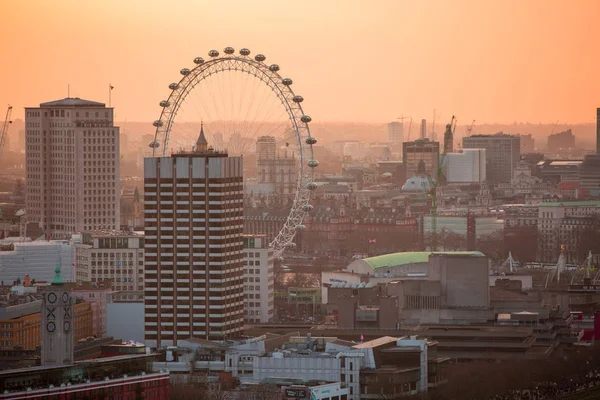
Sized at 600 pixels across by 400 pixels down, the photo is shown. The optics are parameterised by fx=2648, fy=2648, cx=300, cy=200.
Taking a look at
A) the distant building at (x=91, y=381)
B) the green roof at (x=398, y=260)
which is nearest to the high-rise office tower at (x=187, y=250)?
the distant building at (x=91, y=381)

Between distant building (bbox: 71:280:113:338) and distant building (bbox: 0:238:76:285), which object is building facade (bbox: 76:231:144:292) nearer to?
distant building (bbox: 0:238:76:285)

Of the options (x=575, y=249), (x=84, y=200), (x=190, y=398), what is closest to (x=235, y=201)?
(x=190, y=398)

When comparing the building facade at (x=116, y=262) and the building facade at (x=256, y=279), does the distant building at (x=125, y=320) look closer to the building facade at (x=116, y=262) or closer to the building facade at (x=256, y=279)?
the building facade at (x=256, y=279)

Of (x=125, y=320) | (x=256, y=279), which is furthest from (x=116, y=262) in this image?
(x=125, y=320)

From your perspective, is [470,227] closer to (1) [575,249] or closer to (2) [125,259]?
(1) [575,249]

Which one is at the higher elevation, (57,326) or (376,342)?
(57,326)

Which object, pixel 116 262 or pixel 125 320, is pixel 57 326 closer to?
pixel 125 320
